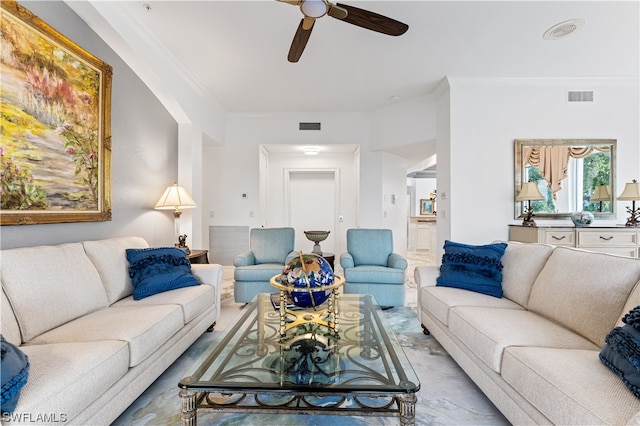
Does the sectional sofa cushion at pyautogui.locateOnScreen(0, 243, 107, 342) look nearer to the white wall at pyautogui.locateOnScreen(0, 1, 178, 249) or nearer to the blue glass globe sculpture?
the white wall at pyautogui.locateOnScreen(0, 1, 178, 249)

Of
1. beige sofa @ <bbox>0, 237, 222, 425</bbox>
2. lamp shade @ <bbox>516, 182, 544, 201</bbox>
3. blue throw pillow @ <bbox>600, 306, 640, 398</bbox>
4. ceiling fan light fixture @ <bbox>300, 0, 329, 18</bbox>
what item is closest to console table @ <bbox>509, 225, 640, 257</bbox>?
lamp shade @ <bbox>516, 182, 544, 201</bbox>

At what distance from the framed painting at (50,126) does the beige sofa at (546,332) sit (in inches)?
114

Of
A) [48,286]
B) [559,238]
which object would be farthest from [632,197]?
[48,286]

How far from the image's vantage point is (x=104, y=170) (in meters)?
2.59

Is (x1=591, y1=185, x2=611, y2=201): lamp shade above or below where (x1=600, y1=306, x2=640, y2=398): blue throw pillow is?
above

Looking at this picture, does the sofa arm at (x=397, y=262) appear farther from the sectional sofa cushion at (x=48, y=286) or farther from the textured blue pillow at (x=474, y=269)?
the sectional sofa cushion at (x=48, y=286)

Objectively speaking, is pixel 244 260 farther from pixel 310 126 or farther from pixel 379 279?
pixel 310 126

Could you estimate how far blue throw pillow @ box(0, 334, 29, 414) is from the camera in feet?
3.23

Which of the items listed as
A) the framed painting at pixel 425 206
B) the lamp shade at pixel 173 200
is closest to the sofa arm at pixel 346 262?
the lamp shade at pixel 173 200

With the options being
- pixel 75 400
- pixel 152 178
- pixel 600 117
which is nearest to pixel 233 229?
pixel 152 178

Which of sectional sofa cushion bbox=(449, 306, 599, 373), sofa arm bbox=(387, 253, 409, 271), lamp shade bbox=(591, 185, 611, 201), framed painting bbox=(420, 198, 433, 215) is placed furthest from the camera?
framed painting bbox=(420, 198, 433, 215)

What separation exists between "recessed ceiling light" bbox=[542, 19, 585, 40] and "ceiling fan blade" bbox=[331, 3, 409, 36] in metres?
1.78

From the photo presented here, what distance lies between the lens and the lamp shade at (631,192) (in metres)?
3.45

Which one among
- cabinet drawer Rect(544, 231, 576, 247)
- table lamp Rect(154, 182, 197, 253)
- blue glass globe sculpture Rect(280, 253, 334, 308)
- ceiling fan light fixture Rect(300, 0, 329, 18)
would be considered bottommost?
A: blue glass globe sculpture Rect(280, 253, 334, 308)
